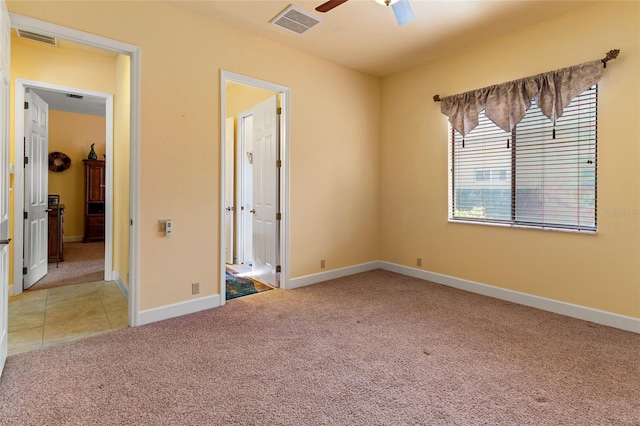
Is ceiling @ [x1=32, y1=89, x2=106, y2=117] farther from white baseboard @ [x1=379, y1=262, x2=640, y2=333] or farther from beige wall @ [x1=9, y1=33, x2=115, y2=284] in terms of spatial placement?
white baseboard @ [x1=379, y1=262, x2=640, y2=333]

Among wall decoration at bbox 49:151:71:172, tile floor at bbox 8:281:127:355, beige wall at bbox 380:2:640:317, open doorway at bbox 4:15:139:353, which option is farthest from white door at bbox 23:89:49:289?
beige wall at bbox 380:2:640:317

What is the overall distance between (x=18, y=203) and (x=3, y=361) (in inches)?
90.7

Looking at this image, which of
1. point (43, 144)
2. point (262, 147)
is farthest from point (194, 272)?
point (43, 144)

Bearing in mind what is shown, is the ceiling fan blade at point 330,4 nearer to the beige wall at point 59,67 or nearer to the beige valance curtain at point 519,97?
the beige valance curtain at point 519,97

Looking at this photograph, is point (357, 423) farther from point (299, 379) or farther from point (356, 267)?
point (356, 267)

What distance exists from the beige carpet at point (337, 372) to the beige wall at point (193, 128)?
2.25ft

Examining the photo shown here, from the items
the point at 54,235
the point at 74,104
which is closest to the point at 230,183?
the point at 54,235

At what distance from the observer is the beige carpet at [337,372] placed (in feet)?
5.89

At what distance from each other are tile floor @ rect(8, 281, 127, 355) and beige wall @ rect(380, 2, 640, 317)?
→ 12.0 feet

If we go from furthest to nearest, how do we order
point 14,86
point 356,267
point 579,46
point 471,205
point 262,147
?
point 356,267 → point 262,147 → point 471,205 → point 14,86 → point 579,46

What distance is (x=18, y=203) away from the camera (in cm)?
370

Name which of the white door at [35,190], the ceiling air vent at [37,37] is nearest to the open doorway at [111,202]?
the white door at [35,190]

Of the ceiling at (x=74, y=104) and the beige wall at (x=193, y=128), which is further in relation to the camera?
the ceiling at (x=74, y=104)

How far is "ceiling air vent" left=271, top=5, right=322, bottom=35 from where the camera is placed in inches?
123
